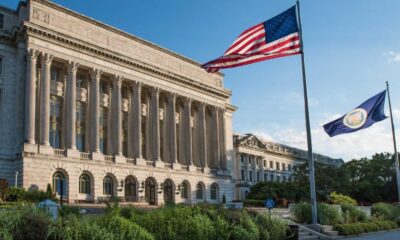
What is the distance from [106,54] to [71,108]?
8.54 meters

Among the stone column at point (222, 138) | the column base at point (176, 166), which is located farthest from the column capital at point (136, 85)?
the stone column at point (222, 138)

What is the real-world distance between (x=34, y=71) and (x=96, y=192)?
580 inches

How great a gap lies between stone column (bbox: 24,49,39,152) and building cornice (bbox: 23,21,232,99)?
2253 mm

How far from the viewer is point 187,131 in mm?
69312

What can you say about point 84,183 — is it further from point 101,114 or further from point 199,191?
point 199,191

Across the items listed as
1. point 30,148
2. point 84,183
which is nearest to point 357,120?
point 30,148

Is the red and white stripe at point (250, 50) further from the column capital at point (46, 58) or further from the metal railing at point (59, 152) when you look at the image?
the column capital at point (46, 58)

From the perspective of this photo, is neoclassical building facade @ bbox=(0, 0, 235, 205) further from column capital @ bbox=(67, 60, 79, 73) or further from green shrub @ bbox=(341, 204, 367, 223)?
green shrub @ bbox=(341, 204, 367, 223)

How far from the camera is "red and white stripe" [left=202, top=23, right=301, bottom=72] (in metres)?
27.0

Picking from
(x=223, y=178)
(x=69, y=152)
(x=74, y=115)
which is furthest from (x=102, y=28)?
(x=223, y=178)

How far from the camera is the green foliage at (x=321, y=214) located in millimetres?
31703

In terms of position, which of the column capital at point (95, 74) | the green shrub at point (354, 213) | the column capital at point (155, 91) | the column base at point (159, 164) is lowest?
the green shrub at point (354, 213)

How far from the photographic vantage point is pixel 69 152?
51344 millimetres

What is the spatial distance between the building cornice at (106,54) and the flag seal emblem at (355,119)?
1287 inches
